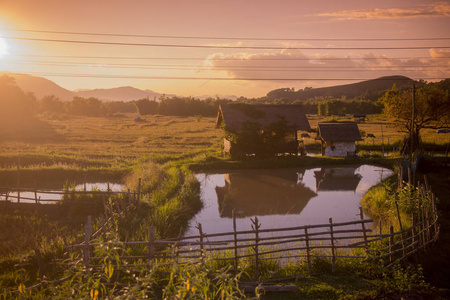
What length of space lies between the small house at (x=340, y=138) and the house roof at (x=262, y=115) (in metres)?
1.58

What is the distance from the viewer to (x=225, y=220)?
13406 mm

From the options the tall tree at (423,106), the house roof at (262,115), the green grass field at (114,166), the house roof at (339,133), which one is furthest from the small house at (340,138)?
the tall tree at (423,106)

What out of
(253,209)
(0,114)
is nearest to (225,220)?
(253,209)

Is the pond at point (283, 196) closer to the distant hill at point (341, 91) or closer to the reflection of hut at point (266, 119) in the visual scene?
the reflection of hut at point (266, 119)

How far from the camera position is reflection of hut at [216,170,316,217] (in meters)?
14.7

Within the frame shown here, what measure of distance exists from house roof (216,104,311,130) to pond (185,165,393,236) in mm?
4800

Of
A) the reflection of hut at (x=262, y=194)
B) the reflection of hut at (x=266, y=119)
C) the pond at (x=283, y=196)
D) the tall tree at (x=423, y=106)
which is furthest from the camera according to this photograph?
the tall tree at (x=423, y=106)

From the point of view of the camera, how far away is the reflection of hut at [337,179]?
18.5m

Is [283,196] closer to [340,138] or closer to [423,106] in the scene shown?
[340,138]

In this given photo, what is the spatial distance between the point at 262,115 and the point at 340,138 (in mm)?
6258

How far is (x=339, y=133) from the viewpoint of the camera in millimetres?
27031

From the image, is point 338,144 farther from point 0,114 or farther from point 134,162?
point 0,114

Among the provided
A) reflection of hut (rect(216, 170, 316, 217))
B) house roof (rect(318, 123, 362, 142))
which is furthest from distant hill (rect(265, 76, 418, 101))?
reflection of hut (rect(216, 170, 316, 217))

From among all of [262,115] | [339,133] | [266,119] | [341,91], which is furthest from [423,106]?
[341,91]
